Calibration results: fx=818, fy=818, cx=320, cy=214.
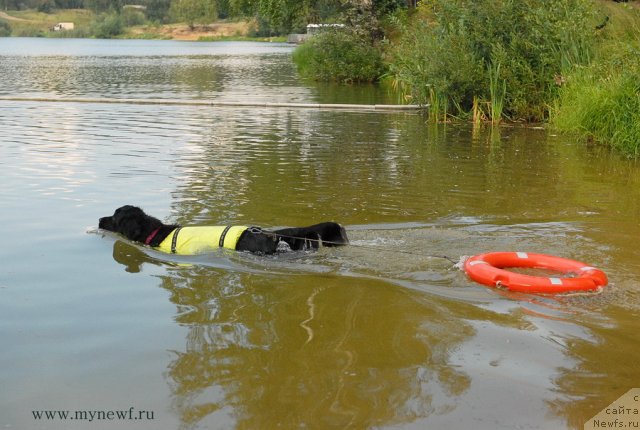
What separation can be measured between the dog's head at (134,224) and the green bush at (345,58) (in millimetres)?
23780

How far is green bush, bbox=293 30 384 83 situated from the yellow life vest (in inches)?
952

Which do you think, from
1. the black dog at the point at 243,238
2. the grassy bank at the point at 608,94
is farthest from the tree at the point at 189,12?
the black dog at the point at 243,238

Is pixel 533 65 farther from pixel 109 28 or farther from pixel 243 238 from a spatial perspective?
pixel 109 28

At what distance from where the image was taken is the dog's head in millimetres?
8023

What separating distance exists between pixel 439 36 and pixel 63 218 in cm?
1171

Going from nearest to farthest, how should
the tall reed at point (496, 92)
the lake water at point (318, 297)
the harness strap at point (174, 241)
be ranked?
the lake water at point (318, 297), the harness strap at point (174, 241), the tall reed at point (496, 92)

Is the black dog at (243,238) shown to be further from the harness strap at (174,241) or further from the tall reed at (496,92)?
the tall reed at (496,92)

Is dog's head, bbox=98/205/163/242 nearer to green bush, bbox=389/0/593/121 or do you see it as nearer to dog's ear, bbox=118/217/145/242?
dog's ear, bbox=118/217/145/242

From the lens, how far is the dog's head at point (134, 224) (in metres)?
8.02

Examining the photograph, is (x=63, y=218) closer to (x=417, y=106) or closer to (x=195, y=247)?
(x=195, y=247)

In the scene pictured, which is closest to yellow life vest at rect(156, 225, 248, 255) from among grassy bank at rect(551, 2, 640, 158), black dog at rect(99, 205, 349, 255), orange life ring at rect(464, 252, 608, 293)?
black dog at rect(99, 205, 349, 255)

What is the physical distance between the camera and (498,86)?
687 inches

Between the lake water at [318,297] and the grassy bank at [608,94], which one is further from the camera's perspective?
the grassy bank at [608,94]

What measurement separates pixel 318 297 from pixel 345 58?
25780mm
